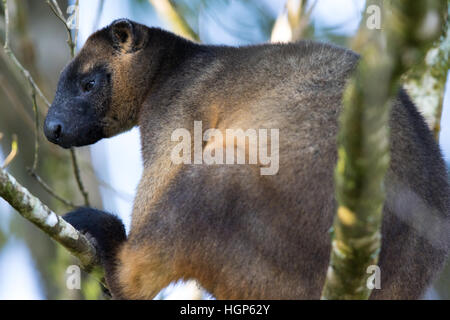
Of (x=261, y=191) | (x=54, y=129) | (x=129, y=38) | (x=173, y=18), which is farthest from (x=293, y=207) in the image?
(x=173, y=18)

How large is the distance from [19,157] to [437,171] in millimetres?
7239

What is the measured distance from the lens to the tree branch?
9.63ft

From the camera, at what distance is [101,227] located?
20.6ft

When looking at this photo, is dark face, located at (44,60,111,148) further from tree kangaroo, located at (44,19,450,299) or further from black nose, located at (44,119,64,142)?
tree kangaroo, located at (44,19,450,299)

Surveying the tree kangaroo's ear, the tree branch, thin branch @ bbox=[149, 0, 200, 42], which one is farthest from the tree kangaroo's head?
the tree branch

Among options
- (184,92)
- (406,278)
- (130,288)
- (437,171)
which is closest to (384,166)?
(406,278)

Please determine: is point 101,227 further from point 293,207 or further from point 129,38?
point 129,38

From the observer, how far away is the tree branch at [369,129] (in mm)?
Result: 2936

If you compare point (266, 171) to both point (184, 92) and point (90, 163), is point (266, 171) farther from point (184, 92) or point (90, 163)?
point (90, 163)

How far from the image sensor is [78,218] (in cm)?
640

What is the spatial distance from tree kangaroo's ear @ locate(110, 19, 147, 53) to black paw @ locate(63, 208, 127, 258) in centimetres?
230

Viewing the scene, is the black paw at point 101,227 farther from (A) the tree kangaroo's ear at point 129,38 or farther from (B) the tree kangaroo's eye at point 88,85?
(A) the tree kangaroo's ear at point 129,38

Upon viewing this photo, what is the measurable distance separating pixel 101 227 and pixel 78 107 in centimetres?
178

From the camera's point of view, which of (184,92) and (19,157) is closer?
(184,92)
